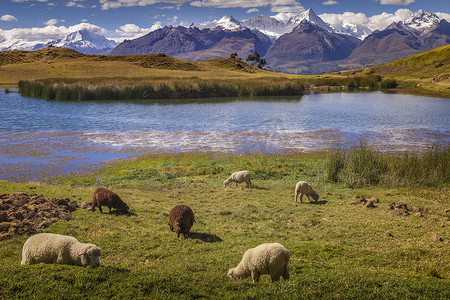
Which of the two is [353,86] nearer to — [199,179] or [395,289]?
[199,179]

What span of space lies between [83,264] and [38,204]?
5.67 metres

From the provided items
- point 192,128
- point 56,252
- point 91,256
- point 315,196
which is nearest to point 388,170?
point 315,196

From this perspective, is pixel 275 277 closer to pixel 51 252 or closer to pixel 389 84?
pixel 51 252

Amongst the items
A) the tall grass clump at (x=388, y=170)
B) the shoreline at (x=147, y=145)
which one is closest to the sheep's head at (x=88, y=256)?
the shoreline at (x=147, y=145)

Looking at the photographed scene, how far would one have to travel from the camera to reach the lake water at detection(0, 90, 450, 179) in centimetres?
2572

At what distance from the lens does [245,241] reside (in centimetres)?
1005

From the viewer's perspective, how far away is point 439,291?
6.67 meters

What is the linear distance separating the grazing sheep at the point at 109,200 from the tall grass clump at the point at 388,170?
12.0 meters

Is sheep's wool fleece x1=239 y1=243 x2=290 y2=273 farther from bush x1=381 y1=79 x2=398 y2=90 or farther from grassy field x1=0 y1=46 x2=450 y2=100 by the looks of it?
bush x1=381 y1=79 x2=398 y2=90

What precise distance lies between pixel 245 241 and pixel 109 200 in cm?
531

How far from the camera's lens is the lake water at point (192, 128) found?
2572 centimetres

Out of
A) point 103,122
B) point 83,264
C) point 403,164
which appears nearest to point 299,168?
point 403,164

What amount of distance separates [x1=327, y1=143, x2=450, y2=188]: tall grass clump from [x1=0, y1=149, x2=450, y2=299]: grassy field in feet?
0.71

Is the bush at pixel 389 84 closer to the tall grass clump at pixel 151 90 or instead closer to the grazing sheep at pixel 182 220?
the tall grass clump at pixel 151 90
